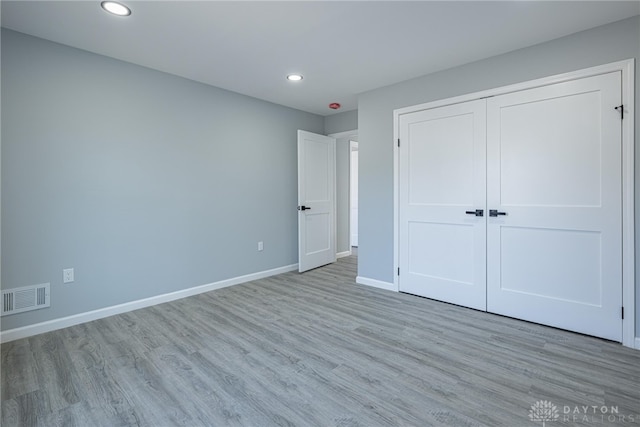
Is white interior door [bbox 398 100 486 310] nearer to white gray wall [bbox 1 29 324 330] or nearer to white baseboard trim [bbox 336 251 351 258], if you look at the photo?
white gray wall [bbox 1 29 324 330]

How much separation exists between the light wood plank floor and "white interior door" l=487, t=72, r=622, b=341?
0.86 ft

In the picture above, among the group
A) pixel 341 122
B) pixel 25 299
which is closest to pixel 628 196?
pixel 341 122

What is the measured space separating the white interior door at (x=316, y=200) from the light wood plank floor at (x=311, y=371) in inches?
67.0

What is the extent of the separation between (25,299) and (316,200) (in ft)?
11.1

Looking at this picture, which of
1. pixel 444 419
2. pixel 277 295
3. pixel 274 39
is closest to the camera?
pixel 444 419

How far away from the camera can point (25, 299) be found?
8.25ft

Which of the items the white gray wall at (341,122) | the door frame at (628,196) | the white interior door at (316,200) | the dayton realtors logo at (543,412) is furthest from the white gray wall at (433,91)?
the dayton realtors logo at (543,412)

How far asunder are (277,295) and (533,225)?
2.67m

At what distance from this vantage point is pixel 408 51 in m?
2.79

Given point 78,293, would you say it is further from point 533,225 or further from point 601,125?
point 601,125

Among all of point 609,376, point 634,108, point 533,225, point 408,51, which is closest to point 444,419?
point 609,376

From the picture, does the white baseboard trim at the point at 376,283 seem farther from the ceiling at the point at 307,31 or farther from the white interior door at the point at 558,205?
the ceiling at the point at 307,31

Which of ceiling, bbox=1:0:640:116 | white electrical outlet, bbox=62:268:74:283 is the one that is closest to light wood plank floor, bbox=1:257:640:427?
white electrical outlet, bbox=62:268:74:283

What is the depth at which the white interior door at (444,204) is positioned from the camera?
9.98ft
